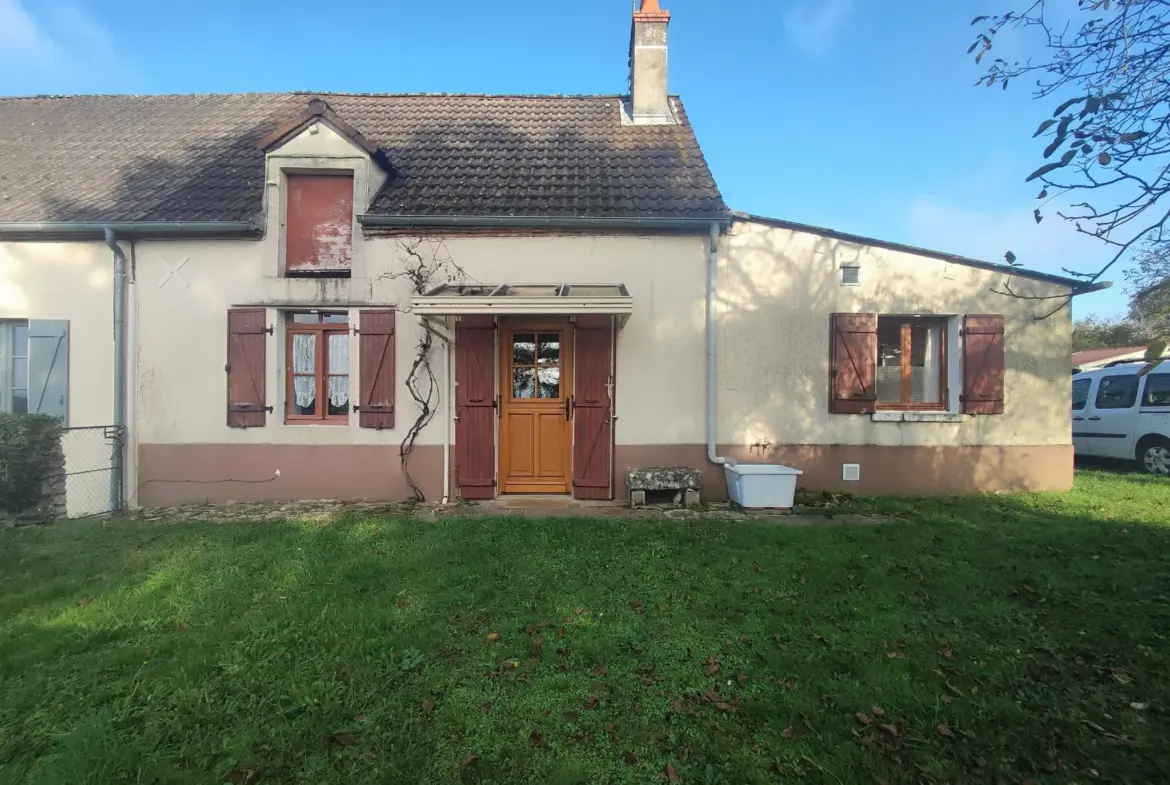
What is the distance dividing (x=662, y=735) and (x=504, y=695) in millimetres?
841

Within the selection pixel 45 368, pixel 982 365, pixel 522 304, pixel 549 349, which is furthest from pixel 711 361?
pixel 45 368

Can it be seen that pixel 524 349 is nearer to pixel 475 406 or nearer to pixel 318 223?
pixel 475 406

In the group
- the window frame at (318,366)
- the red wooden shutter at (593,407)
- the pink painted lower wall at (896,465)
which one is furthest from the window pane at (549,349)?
the window frame at (318,366)

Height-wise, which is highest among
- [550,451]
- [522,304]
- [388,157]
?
[388,157]

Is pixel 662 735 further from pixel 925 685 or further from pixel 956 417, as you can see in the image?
pixel 956 417

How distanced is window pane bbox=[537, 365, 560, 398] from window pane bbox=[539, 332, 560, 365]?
0.38 ft

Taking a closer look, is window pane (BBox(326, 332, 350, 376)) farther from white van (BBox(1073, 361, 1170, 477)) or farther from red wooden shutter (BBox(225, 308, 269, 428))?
white van (BBox(1073, 361, 1170, 477))

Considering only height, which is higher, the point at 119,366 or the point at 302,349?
the point at 302,349

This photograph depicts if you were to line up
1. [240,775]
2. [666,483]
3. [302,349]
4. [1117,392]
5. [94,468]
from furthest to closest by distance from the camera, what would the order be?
[1117,392] → [302,349] → [94,468] → [666,483] → [240,775]

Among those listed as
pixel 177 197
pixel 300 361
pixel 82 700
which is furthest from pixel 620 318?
pixel 177 197

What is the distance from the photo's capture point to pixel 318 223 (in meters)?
7.27

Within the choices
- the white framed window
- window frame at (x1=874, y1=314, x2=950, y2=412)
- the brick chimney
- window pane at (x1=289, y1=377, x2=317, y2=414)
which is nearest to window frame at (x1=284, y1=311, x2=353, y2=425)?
window pane at (x1=289, y1=377, x2=317, y2=414)

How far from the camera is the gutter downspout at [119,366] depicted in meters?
6.97

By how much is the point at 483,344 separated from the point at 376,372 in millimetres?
1435
